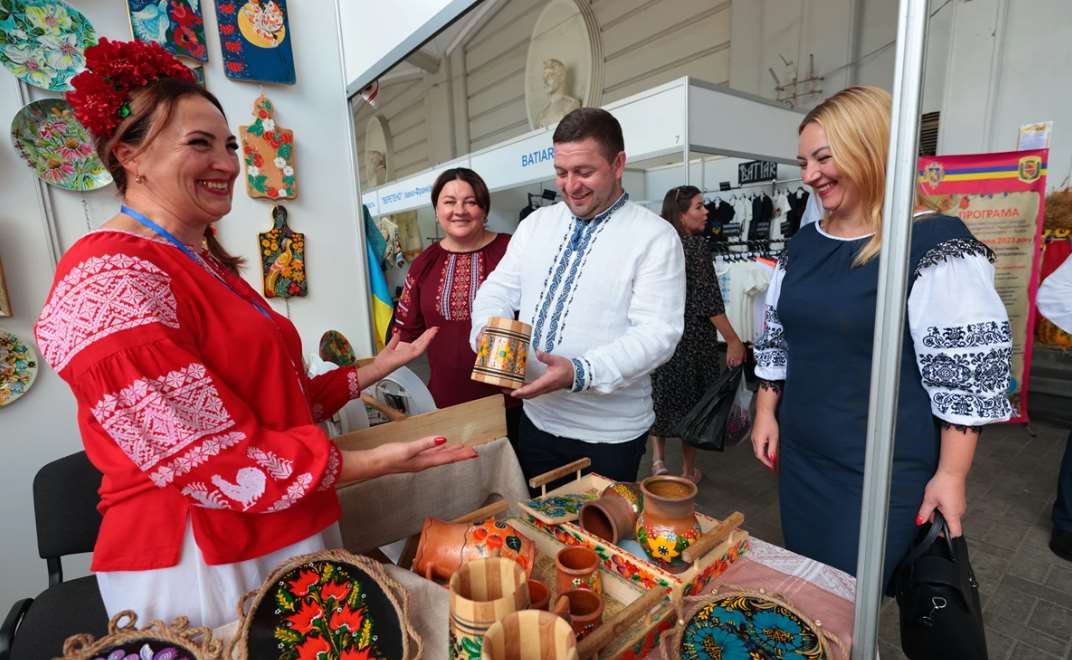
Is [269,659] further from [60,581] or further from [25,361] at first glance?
[25,361]

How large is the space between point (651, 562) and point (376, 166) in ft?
40.9

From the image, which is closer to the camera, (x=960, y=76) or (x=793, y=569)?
(x=793, y=569)

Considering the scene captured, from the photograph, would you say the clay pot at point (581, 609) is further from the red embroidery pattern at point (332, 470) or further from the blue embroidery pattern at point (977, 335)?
the blue embroidery pattern at point (977, 335)

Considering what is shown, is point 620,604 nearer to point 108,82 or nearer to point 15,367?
point 108,82

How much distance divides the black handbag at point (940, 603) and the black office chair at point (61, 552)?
1757 millimetres

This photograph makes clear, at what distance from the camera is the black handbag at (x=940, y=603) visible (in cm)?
92

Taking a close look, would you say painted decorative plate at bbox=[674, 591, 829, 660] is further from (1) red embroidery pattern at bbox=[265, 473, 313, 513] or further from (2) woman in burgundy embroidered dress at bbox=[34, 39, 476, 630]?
(1) red embroidery pattern at bbox=[265, 473, 313, 513]

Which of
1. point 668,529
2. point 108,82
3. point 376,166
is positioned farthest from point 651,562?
point 376,166

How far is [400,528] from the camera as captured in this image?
124 centimetres

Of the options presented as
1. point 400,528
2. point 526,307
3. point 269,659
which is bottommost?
point 400,528

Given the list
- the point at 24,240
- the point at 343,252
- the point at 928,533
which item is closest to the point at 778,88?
the point at 343,252

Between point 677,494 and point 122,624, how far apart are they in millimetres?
903

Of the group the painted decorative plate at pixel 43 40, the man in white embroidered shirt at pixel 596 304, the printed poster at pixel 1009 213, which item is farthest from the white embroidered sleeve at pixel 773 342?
the printed poster at pixel 1009 213

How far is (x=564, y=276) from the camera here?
1.44 m
